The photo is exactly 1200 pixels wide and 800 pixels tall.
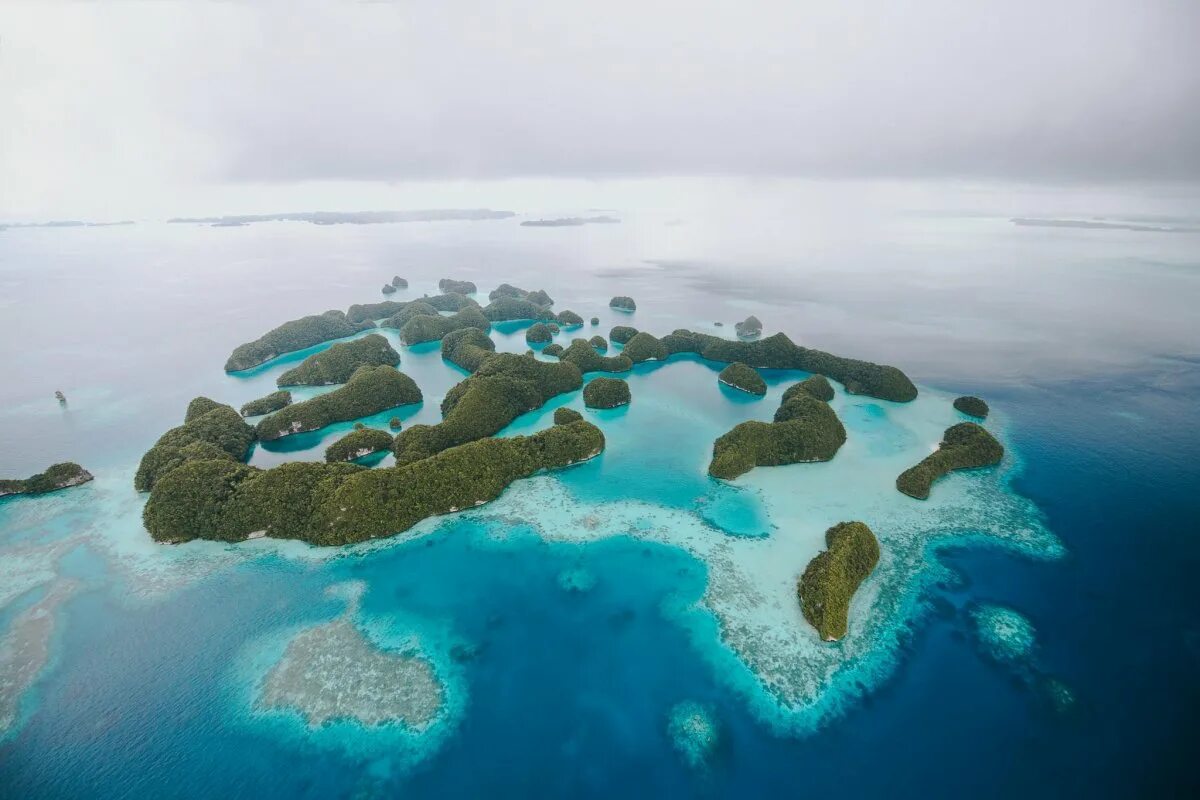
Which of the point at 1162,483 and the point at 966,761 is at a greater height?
the point at 1162,483

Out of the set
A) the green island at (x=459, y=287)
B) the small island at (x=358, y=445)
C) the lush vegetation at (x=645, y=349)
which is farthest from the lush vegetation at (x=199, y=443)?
the green island at (x=459, y=287)

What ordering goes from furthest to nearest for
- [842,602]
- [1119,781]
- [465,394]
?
[465,394] < [842,602] < [1119,781]

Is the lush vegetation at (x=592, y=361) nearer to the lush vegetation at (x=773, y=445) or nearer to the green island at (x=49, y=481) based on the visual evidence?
the lush vegetation at (x=773, y=445)

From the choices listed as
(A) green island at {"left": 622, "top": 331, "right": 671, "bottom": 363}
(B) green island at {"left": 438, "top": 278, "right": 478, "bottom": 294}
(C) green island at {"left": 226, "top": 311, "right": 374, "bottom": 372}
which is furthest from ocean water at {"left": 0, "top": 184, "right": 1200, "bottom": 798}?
(B) green island at {"left": 438, "top": 278, "right": 478, "bottom": 294}

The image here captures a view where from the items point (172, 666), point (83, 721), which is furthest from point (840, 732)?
point (83, 721)

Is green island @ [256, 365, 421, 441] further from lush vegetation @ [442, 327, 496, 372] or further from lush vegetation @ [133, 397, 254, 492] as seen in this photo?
lush vegetation @ [442, 327, 496, 372]

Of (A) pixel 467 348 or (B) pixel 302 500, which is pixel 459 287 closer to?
(A) pixel 467 348

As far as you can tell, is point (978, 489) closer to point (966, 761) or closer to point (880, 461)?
point (880, 461)
